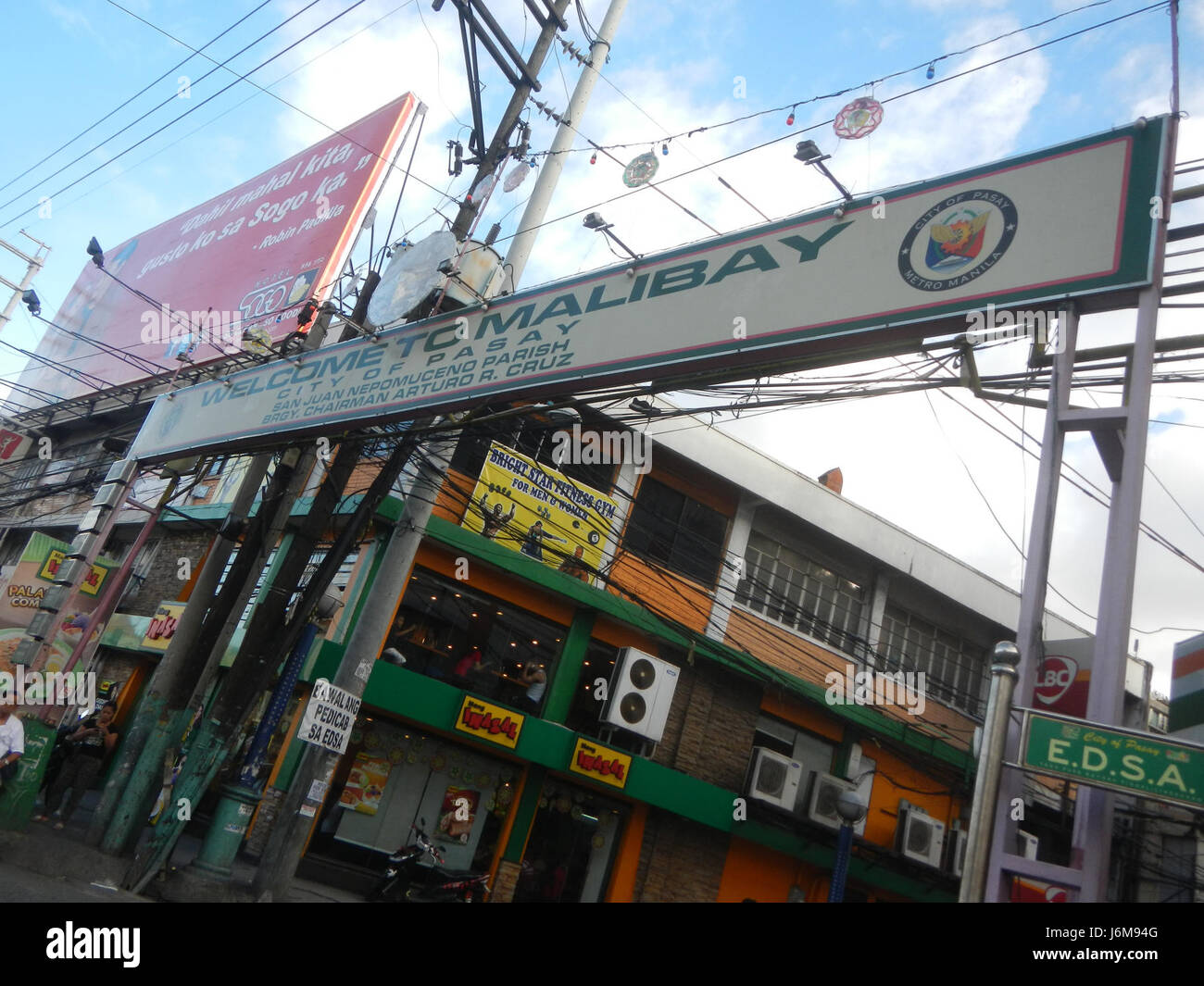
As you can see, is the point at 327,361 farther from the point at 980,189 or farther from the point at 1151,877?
the point at 1151,877

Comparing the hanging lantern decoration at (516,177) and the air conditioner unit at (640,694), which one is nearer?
the hanging lantern decoration at (516,177)

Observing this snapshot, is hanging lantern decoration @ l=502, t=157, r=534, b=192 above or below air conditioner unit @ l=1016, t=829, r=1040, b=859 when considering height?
above

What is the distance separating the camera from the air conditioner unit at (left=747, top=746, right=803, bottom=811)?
1459 centimetres

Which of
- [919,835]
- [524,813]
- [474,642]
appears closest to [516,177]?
[474,642]

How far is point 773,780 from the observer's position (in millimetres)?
14758

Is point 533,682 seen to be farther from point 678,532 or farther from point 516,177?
point 516,177

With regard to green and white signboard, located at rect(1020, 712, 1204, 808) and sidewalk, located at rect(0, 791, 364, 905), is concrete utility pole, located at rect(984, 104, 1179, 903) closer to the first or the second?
green and white signboard, located at rect(1020, 712, 1204, 808)

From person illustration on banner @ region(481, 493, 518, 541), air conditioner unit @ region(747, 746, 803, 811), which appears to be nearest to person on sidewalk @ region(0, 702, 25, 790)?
person illustration on banner @ region(481, 493, 518, 541)

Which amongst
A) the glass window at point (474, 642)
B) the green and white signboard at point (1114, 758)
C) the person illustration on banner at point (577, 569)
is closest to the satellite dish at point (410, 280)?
the glass window at point (474, 642)

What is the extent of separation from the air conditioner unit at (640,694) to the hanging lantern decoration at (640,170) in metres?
7.70

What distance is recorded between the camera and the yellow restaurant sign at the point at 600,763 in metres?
13.4

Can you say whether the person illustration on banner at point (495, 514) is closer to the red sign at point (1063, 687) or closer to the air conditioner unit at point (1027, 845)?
the red sign at point (1063, 687)

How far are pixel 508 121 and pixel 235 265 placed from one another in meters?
14.4

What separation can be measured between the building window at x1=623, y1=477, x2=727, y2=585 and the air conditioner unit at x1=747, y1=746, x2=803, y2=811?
3.19 m
